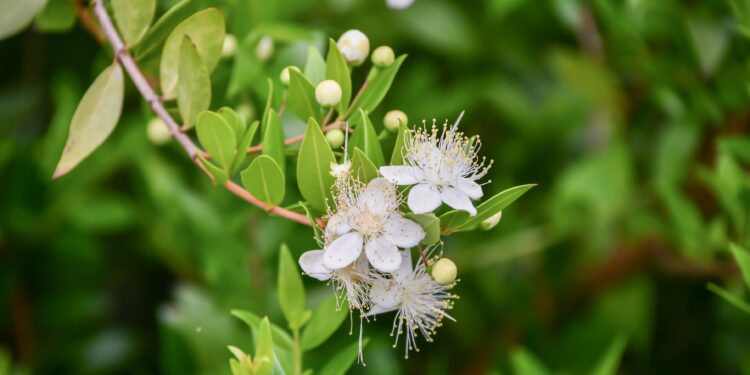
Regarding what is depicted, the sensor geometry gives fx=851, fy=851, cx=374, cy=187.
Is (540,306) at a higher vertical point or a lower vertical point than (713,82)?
lower

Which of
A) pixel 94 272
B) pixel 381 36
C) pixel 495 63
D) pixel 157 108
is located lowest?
pixel 94 272

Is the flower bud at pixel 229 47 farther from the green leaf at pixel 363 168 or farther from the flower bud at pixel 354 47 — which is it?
the green leaf at pixel 363 168

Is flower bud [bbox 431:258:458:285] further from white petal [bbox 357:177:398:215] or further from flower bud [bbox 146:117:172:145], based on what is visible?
flower bud [bbox 146:117:172:145]

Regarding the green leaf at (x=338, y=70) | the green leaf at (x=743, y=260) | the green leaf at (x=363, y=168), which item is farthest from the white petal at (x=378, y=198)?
the green leaf at (x=743, y=260)

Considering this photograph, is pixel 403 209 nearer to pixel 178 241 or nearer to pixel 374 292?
pixel 374 292

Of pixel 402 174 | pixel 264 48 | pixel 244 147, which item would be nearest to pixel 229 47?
pixel 264 48

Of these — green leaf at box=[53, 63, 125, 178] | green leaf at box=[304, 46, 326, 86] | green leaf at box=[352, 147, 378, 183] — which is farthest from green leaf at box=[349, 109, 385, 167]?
green leaf at box=[53, 63, 125, 178]

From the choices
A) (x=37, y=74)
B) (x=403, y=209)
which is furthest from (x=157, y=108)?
(x=37, y=74)
